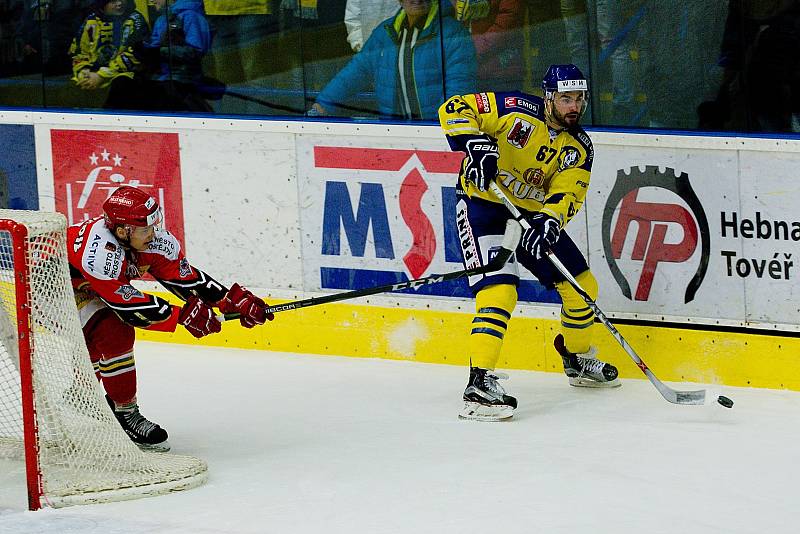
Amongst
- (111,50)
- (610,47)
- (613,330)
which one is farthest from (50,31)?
(613,330)

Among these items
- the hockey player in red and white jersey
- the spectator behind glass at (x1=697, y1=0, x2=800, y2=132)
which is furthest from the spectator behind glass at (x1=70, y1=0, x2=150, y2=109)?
the spectator behind glass at (x1=697, y1=0, x2=800, y2=132)

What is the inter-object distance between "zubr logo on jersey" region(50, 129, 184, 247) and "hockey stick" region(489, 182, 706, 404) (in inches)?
69.5

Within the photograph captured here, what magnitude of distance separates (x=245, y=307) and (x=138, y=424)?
1.71ft

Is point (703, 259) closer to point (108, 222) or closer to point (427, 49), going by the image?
point (427, 49)

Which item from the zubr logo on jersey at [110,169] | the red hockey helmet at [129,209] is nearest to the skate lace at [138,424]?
the red hockey helmet at [129,209]

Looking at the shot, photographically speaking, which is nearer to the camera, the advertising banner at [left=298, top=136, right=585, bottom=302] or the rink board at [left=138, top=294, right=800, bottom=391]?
the rink board at [left=138, top=294, right=800, bottom=391]

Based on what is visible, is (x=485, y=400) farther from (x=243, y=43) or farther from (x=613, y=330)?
(x=243, y=43)

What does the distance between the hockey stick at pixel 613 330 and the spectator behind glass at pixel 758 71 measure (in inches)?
28.5

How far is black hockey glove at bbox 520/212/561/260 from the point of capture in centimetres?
506

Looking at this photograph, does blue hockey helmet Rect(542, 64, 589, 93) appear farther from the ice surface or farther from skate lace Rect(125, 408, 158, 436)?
skate lace Rect(125, 408, 158, 436)

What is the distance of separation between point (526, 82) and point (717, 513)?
2.18 meters

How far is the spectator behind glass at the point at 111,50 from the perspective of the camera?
6590 millimetres

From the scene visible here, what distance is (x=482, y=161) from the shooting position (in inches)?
200

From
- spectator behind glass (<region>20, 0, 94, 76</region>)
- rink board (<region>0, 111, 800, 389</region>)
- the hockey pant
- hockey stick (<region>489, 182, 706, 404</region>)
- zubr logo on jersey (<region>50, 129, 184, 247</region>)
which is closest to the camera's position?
the hockey pant
